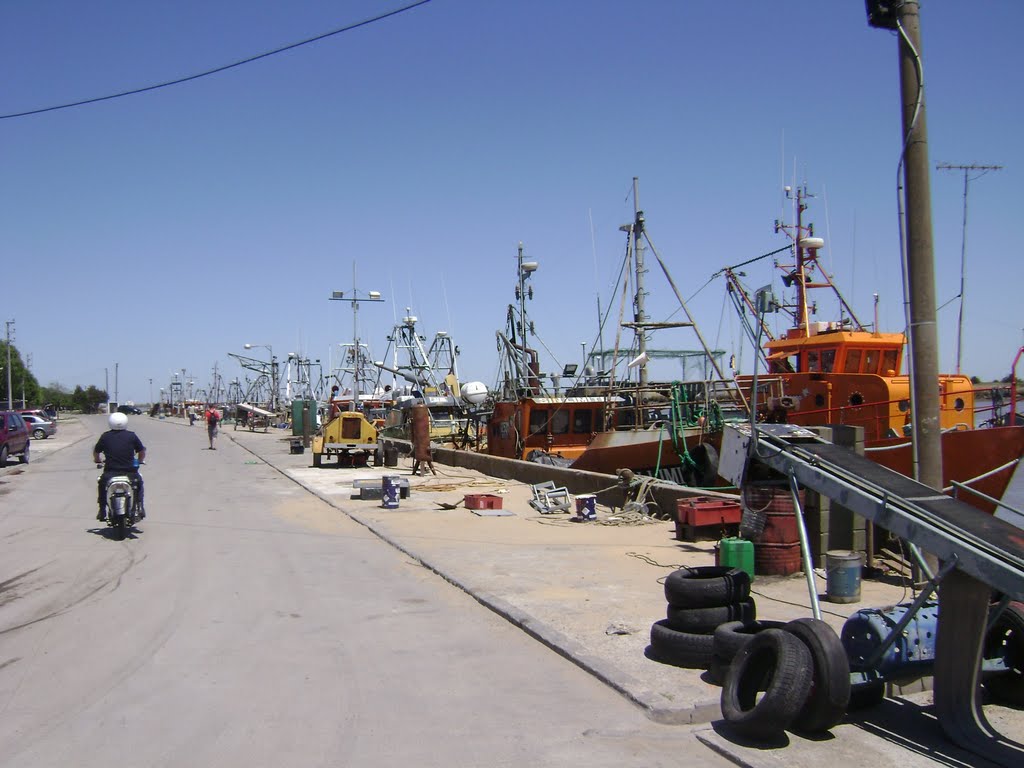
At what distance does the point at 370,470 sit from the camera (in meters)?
25.2

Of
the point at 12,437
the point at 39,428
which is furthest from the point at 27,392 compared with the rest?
the point at 12,437

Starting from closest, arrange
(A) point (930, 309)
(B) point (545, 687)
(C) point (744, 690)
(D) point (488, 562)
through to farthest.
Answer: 1. (C) point (744, 690)
2. (B) point (545, 687)
3. (A) point (930, 309)
4. (D) point (488, 562)

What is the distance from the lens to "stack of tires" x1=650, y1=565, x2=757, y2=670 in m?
5.79

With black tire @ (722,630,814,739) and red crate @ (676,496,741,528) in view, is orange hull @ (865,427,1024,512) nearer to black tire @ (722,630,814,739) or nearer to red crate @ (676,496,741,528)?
→ red crate @ (676,496,741,528)

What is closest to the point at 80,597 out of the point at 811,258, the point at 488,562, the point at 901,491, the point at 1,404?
the point at 488,562

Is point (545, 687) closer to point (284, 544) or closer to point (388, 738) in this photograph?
point (388, 738)

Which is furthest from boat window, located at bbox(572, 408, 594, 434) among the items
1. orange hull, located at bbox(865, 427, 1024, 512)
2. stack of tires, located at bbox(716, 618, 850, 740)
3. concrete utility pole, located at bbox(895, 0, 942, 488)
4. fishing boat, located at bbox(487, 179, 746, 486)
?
stack of tires, located at bbox(716, 618, 850, 740)

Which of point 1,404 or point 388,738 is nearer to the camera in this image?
point 388,738

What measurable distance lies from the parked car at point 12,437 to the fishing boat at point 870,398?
23.0m

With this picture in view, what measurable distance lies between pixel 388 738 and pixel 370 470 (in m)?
20.8

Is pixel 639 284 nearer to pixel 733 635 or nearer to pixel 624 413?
pixel 624 413

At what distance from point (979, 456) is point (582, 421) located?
448 inches

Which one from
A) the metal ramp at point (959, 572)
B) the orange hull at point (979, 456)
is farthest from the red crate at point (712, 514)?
the metal ramp at point (959, 572)

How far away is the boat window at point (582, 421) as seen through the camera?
22469 mm
